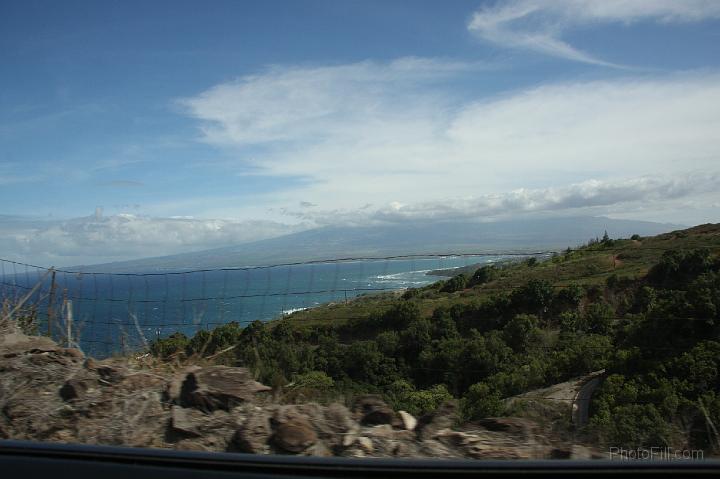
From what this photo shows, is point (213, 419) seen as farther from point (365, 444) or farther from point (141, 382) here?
point (365, 444)

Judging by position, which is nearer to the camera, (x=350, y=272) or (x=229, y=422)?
(x=229, y=422)

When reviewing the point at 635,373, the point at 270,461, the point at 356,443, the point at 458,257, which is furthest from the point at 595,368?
the point at 270,461

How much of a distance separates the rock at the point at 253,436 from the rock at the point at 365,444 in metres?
0.58

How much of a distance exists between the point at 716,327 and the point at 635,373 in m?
1.66

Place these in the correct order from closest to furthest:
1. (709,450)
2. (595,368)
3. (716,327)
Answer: (709,450) < (716,327) < (595,368)

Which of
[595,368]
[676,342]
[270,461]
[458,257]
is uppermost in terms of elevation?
[458,257]

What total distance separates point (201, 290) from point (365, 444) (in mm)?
5313

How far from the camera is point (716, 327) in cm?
746

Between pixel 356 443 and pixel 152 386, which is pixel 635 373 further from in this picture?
pixel 152 386

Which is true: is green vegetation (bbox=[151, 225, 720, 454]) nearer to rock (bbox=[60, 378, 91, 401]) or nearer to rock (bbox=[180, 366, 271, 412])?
rock (bbox=[180, 366, 271, 412])

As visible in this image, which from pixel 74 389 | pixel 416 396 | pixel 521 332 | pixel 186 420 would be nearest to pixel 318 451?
pixel 186 420

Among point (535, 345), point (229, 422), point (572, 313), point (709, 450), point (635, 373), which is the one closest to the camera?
point (709, 450)

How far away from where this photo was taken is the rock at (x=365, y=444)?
331cm

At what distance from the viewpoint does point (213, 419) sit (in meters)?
3.86
